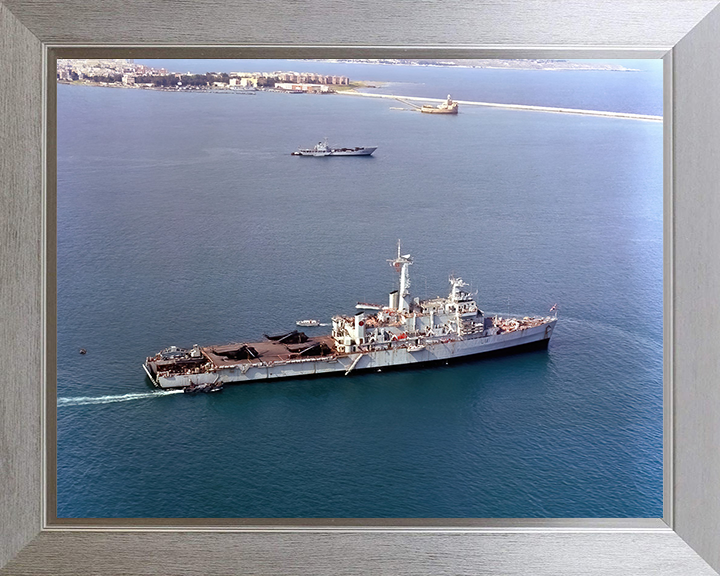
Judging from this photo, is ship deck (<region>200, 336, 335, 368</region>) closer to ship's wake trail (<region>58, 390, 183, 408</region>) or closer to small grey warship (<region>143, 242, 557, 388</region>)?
small grey warship (<region>143, 242, 557, 388</region>)

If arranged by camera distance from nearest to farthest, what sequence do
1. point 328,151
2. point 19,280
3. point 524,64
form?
point 19,280 < point 524,64 < point 328,151

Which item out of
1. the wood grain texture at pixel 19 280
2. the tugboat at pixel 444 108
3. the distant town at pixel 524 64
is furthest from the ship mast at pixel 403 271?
the wood grain texture at pixel 19 280

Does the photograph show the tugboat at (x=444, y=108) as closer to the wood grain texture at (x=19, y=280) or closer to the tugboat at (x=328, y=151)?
the tugboat at (x=328, y=151)

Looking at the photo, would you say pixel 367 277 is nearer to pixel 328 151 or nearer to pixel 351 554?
pixel 328 151

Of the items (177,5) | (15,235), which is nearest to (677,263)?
(177,5)

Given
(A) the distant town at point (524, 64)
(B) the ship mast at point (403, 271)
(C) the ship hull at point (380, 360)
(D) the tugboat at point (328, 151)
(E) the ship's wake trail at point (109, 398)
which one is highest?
(A) the distant town at point (524, 64)

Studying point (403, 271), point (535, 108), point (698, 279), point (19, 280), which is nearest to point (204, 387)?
point (403, 271)
